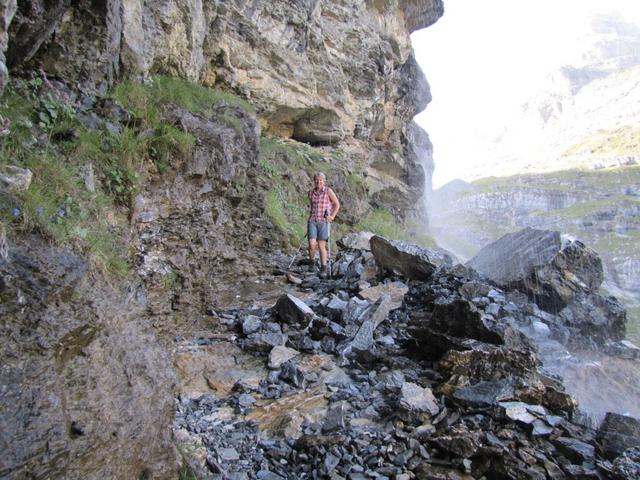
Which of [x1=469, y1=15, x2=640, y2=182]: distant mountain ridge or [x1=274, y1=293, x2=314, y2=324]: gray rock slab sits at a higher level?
[x1=469, y1=15, x2=640, y2=182]: distant mountain ridge

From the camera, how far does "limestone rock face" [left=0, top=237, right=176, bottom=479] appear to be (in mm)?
2221

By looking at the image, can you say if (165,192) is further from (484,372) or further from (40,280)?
(484,372)

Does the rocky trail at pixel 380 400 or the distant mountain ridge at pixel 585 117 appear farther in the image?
the distant mountain ridge at pixel 585 117

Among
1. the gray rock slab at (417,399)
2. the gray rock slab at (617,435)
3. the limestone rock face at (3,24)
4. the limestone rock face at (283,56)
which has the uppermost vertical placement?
the limestone rock face at (283,56)

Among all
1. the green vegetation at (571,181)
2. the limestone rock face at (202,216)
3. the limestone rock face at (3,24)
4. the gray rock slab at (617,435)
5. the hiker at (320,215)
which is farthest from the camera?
the green vegetation at (571,181)

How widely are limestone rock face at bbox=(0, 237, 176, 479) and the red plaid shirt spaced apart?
18.8 ft

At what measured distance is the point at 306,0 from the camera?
46.6 feet

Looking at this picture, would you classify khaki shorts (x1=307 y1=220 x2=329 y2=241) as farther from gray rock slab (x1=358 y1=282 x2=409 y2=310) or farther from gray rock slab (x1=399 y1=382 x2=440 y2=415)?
gray rock slab (x1=399 y1=382 x2=440 y2=415)

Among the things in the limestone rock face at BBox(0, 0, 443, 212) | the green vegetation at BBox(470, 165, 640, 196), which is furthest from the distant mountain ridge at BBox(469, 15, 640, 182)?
the limestone rock face at BBox(0, 0, 443, 212)

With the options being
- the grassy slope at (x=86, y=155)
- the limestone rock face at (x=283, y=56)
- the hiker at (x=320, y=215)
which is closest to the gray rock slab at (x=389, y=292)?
the hiker at (x=320, y=215)

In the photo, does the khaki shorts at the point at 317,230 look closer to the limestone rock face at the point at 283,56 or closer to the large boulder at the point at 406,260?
the large boulder at the point at 406,260

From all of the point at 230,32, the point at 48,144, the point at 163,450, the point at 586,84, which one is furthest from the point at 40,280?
the point at 586,84

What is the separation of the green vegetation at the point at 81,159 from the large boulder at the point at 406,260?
4356 mm

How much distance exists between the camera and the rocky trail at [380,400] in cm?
331
